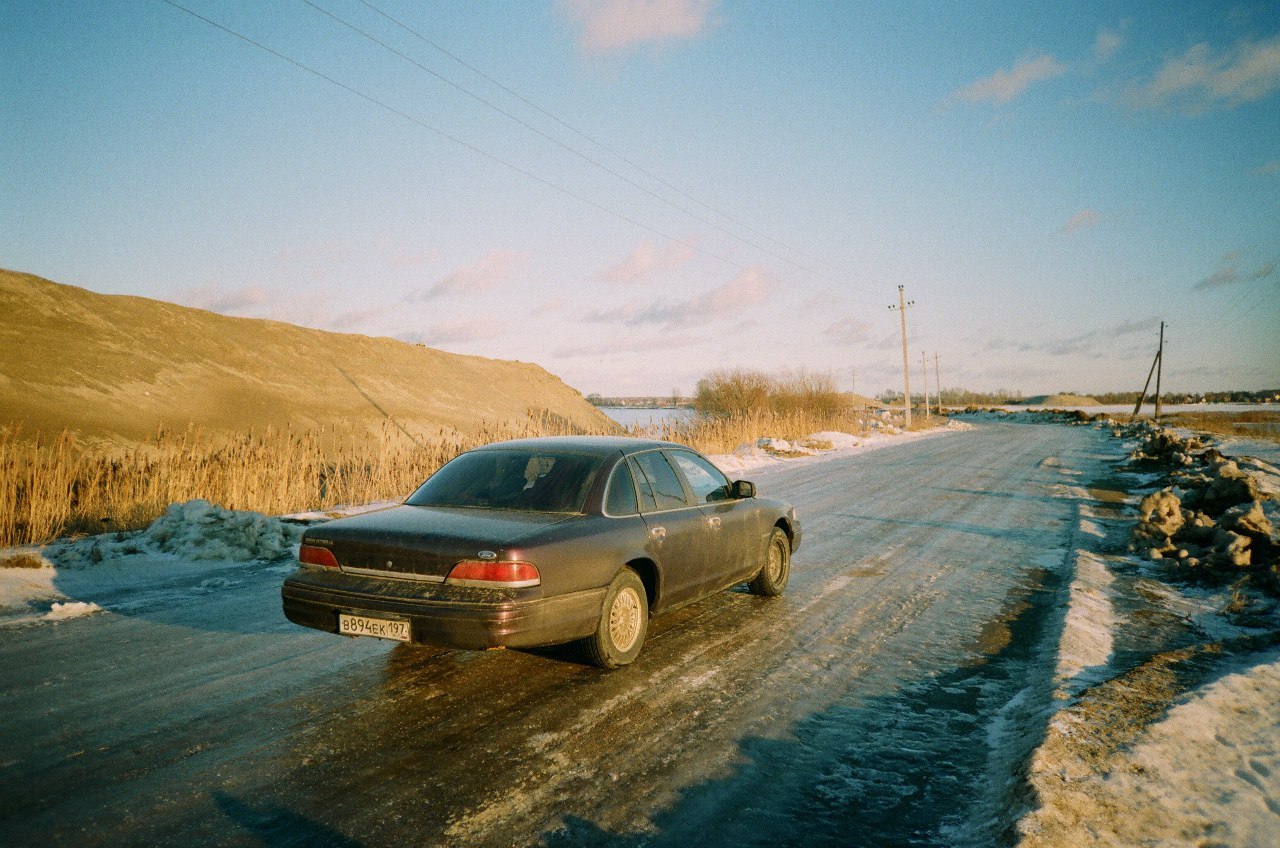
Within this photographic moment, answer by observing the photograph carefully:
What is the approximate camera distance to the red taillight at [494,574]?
424cm

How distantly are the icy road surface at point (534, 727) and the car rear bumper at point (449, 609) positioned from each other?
0.41 meters

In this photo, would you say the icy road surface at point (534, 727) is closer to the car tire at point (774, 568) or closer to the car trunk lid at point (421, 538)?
the car tire at point (774, 568)

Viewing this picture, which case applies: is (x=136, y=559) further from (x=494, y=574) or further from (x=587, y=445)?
(x=494, y=574)

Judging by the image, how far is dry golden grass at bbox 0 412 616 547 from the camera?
8898mm

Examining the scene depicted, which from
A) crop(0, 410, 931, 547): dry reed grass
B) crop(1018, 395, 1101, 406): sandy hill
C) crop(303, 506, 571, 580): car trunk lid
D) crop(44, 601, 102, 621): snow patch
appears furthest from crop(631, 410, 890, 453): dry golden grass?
crop(1018, 395, 1101, 406): sandy hill

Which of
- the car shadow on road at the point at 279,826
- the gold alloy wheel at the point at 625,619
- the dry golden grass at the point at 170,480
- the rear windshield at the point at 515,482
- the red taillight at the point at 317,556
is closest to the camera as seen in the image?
the car shadow on road at the point at 279,826

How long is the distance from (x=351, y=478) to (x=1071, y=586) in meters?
11.2

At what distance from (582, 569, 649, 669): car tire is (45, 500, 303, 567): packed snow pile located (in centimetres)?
478

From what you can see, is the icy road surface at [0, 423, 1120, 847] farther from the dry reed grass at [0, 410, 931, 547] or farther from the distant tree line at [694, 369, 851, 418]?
the distant tree line at [694, 369, 851, 418]

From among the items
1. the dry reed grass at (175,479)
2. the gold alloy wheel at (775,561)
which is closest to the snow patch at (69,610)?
the dry reed grass at (175,479)

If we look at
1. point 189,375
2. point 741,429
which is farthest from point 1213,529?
point 189,375

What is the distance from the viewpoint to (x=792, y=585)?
7500 millimetres

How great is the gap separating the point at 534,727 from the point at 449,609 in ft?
2.62

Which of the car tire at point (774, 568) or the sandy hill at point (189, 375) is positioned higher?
the sandy hill at point (189, 375)
